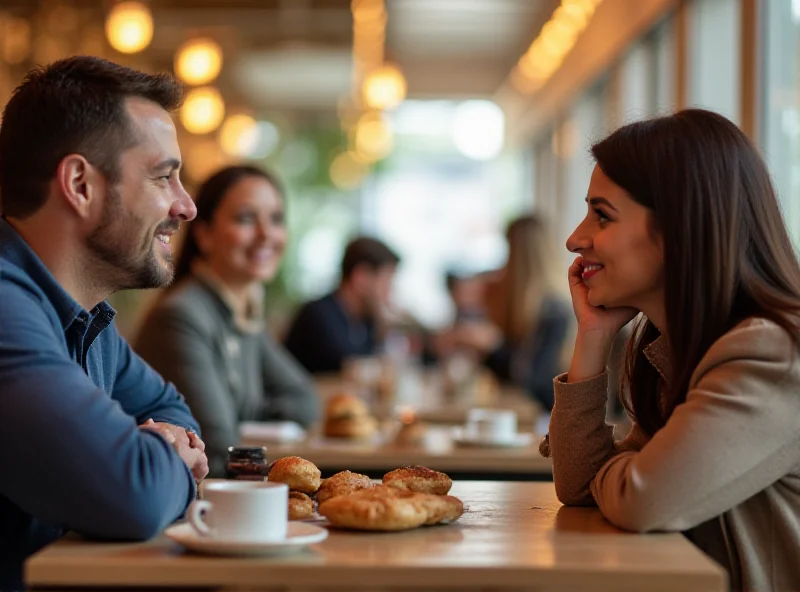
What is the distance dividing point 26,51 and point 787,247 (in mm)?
7676

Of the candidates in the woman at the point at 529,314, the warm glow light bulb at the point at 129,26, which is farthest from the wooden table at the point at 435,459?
the warm glow light bulb at the point at 129,26

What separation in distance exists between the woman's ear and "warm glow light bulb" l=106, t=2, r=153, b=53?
2859mm

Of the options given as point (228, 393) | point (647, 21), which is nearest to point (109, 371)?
point (228, 393)

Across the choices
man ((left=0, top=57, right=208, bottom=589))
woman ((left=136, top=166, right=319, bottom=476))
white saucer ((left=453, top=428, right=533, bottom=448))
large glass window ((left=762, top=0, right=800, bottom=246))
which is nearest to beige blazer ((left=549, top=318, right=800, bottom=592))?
man ((left=0, top=57, right=208, bottom=589))

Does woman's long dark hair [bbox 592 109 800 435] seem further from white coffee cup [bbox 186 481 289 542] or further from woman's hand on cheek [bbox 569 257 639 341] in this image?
white coffee cup [bbox 186 481 289 542]

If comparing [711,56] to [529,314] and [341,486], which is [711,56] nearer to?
[529,314]

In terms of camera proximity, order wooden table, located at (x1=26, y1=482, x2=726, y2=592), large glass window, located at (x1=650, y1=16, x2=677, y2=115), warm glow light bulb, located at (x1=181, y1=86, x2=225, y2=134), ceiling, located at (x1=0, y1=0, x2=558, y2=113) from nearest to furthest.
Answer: wooden table, located at (x1=26, y1=482, x2=726, y2=592)
large glass window, located at (x1=650, y1=16, x2=677, y2=115)
warm glow light bulb, located at (x1=181, y1=86, x2=225, y2=134)
ceiling, located at (x1=0, y1=0, x2=558, y2=113)

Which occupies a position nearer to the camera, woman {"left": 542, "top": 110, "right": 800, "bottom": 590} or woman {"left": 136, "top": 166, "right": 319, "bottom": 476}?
woman {"left": 542, "top": 110, "right": 800, "bottom": 590}

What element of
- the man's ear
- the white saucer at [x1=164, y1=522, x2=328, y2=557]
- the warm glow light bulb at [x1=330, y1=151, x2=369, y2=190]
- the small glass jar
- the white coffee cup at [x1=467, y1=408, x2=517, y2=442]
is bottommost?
the white coffee cup at [x1=467, y1=408, x2=517, y2=442]

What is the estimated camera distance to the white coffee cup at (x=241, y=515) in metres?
1.47

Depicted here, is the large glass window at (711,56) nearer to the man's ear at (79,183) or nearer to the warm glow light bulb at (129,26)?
the warm glow light bulb at (129,26)

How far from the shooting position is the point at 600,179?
196 centimetres

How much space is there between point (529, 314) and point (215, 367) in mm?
2717

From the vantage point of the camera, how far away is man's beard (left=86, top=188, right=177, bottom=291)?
1.92 meters
